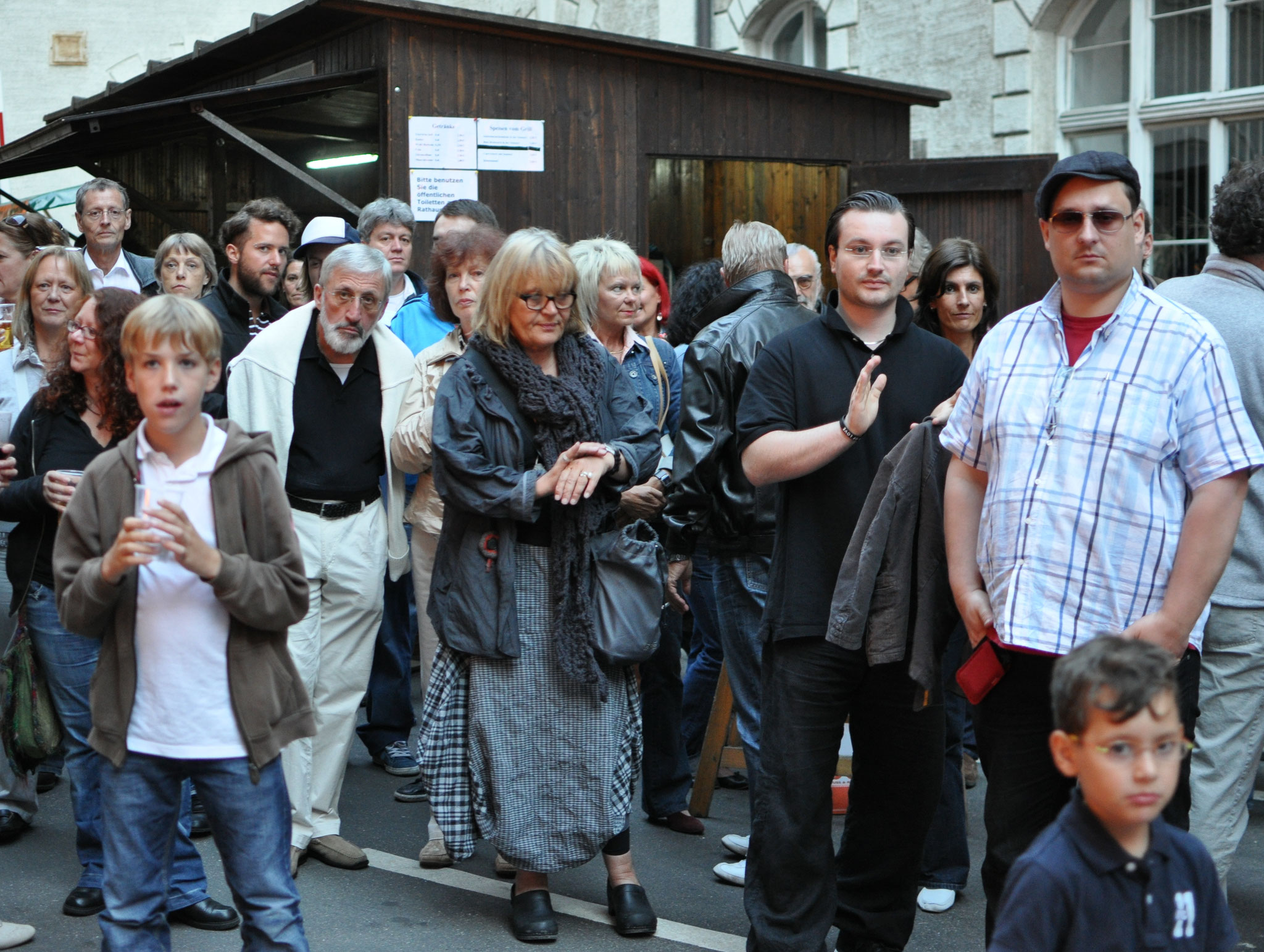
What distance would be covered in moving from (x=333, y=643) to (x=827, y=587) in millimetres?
1904

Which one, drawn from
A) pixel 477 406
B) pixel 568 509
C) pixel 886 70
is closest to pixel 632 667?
pixel 568 509

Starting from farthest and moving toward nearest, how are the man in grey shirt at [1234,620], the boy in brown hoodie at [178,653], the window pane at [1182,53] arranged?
the window pane at [1182,53] < the man in grey shirt at [1234,620] < the boy in brown hoodie at [178,653]

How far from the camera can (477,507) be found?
3967mm

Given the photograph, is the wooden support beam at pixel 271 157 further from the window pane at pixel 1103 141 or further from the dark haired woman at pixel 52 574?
the window pane at pixel 1103 141

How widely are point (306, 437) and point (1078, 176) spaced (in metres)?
2.66

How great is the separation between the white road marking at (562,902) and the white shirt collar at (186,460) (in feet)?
6.41

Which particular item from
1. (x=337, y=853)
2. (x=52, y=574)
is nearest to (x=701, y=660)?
(x=337, y=853)

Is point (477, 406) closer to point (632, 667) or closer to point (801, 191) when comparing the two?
point (632, 667)

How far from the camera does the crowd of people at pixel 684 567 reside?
9.30ft

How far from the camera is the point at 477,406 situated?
4109mm

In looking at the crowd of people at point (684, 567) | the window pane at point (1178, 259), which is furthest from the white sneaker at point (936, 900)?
the window pane at point (1178, 259)

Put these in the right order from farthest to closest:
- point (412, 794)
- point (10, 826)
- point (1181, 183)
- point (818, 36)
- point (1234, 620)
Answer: point (818, 36)
point (1181, 183)
point (412, 794)
point (10, 826)
point (1234, 620)

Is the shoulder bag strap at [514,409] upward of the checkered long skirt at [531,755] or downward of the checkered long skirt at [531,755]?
upward

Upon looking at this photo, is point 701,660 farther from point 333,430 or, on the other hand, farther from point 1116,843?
point 1116,843
